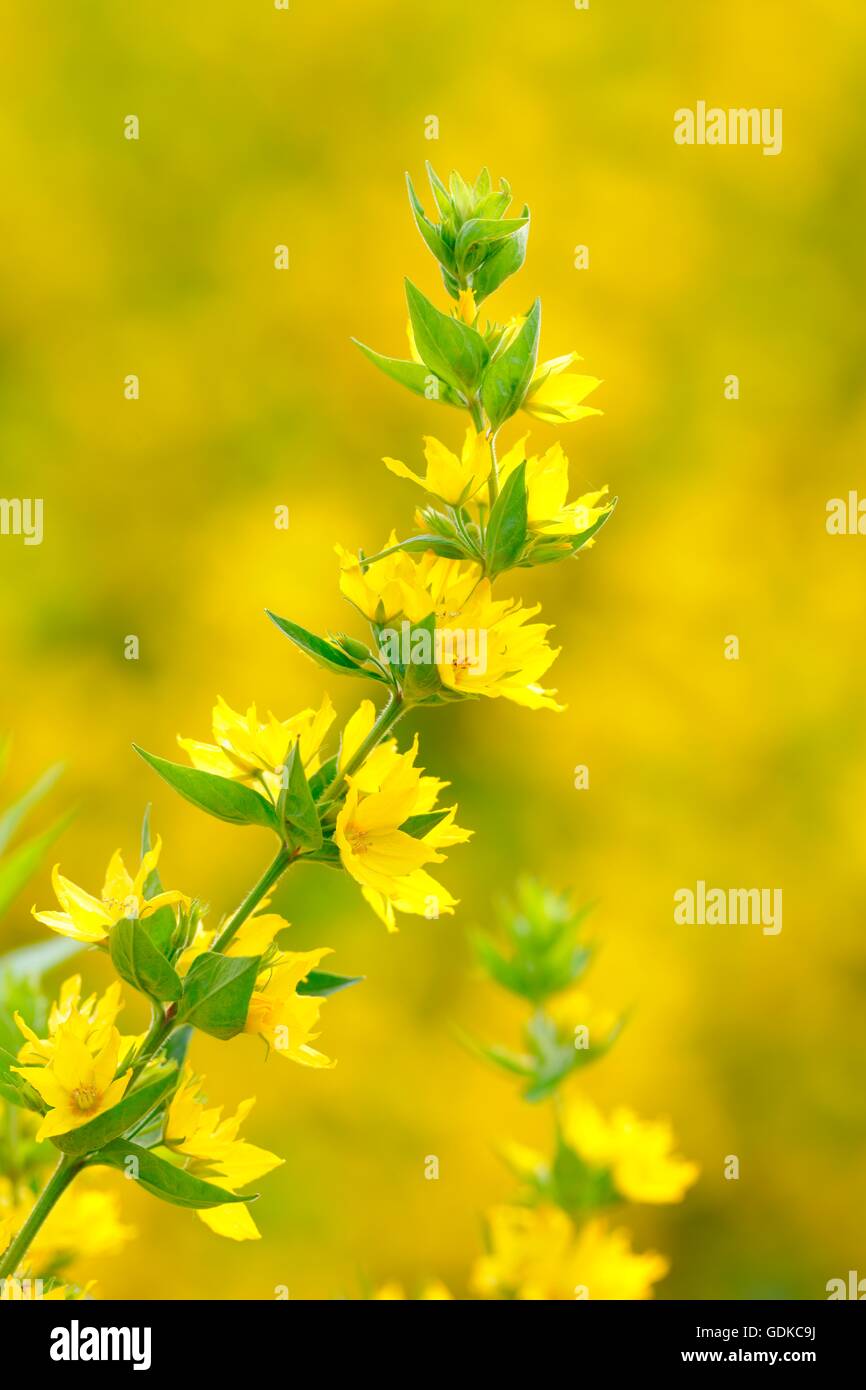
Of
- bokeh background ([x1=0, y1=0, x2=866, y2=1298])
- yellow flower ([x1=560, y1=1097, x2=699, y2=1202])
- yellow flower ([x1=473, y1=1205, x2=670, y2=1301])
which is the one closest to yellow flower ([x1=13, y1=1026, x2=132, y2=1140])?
yellow flower ([x1=473, y1=1205, x2=670, y2=1301])

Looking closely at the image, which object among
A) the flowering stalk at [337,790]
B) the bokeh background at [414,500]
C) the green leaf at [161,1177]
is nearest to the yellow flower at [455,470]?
the flowering stalk at [337,790]

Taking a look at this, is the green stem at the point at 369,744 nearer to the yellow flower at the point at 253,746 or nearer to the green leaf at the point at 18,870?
the yellow flower at the point at 253,746

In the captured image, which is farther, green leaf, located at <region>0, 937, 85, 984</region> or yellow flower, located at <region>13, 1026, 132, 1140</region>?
green leaf, located at <region>0, 937, 85, 984</region>

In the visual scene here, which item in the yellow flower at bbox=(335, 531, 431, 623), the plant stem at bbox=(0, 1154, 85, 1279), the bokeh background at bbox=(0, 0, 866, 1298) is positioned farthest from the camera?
the bokeh background at bbox=(0, 0, 866, 1298)

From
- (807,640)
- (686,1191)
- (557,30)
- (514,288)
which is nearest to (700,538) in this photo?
(807,640)

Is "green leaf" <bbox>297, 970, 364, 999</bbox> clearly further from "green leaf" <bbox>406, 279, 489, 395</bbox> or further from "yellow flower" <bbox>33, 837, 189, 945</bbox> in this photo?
"green leaf" <bbox>406, 279, 489, 395</bbox>

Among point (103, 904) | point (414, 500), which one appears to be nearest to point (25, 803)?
point (103, 904)
